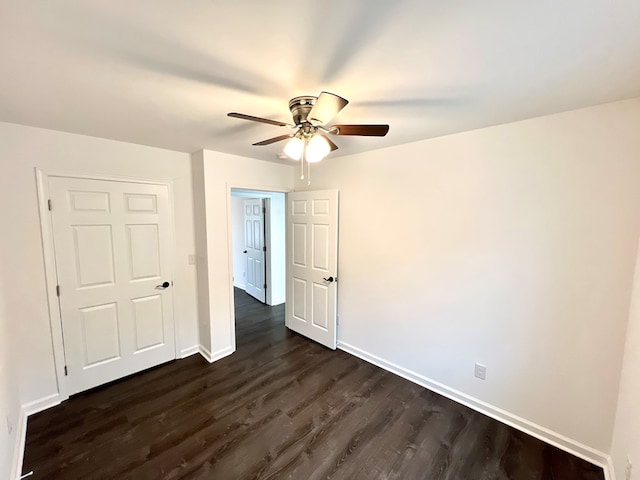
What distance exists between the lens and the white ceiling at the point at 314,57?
93cm

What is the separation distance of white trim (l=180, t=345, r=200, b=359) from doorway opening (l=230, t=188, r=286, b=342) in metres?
1.74

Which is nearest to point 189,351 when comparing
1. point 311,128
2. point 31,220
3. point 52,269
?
point 52,269

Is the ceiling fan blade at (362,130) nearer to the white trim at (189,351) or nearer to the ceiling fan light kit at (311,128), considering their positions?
the ceiling fan light kit at (311,128)

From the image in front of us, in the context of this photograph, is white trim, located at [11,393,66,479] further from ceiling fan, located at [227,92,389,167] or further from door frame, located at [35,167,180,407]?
ceiling fan, located at [227,92,389,167]

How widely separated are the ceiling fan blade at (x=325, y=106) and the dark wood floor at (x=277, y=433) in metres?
2.20

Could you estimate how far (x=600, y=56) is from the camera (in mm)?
1172

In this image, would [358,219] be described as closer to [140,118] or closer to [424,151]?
[424,151]

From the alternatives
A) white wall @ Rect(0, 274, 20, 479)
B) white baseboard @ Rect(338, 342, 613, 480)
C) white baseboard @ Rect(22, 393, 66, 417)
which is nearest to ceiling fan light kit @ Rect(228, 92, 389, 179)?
white wall @ Rect(0, 274, 20, 479)

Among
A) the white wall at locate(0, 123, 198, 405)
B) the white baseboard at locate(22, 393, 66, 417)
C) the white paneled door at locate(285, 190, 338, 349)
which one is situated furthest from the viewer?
the white paneled door at locate(285, 190, 338, 349)

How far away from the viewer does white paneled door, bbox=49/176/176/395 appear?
235 cm

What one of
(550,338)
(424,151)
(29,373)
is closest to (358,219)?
(424,151)

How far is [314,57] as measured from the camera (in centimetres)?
118

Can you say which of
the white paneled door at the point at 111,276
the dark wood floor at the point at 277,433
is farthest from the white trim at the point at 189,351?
the dark wood floor at the point at 277,433

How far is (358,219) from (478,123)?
4.68 ft
